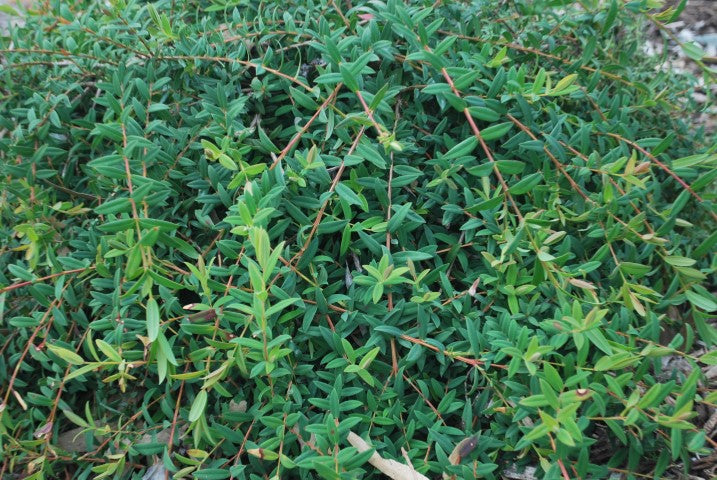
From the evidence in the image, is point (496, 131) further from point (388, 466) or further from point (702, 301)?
point (388, 466)

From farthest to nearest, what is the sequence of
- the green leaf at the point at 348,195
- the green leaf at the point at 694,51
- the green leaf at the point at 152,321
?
the green leaf at the point at 694,51
the green leaf at the point at 348,195
the green leaf at the point at 152,321

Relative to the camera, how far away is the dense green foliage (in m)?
1.51

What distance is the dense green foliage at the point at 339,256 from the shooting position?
59.5 inches

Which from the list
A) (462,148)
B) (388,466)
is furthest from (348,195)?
(388,466)

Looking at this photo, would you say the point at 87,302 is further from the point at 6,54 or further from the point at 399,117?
the point at 399,117

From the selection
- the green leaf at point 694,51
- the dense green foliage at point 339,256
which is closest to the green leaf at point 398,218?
the dense green foliage at point 339,256

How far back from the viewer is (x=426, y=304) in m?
1.62

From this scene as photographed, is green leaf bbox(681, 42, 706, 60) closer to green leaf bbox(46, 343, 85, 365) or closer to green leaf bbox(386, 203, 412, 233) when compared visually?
green leaf bbox(386, 203, 412, 233)

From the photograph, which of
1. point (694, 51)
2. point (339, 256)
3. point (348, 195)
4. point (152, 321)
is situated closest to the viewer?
point (152, 321)

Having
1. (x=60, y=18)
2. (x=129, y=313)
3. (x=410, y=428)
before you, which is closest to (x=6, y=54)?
(x=60, y=18)

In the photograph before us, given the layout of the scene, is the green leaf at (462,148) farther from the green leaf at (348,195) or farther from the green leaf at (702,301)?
the green leaf at (702,301)

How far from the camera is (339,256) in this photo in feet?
5.89

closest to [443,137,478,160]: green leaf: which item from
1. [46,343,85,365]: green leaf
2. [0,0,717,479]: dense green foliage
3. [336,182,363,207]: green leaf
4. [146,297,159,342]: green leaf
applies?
[0,0,717,479]: dense green foliage

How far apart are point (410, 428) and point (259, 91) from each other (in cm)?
115
